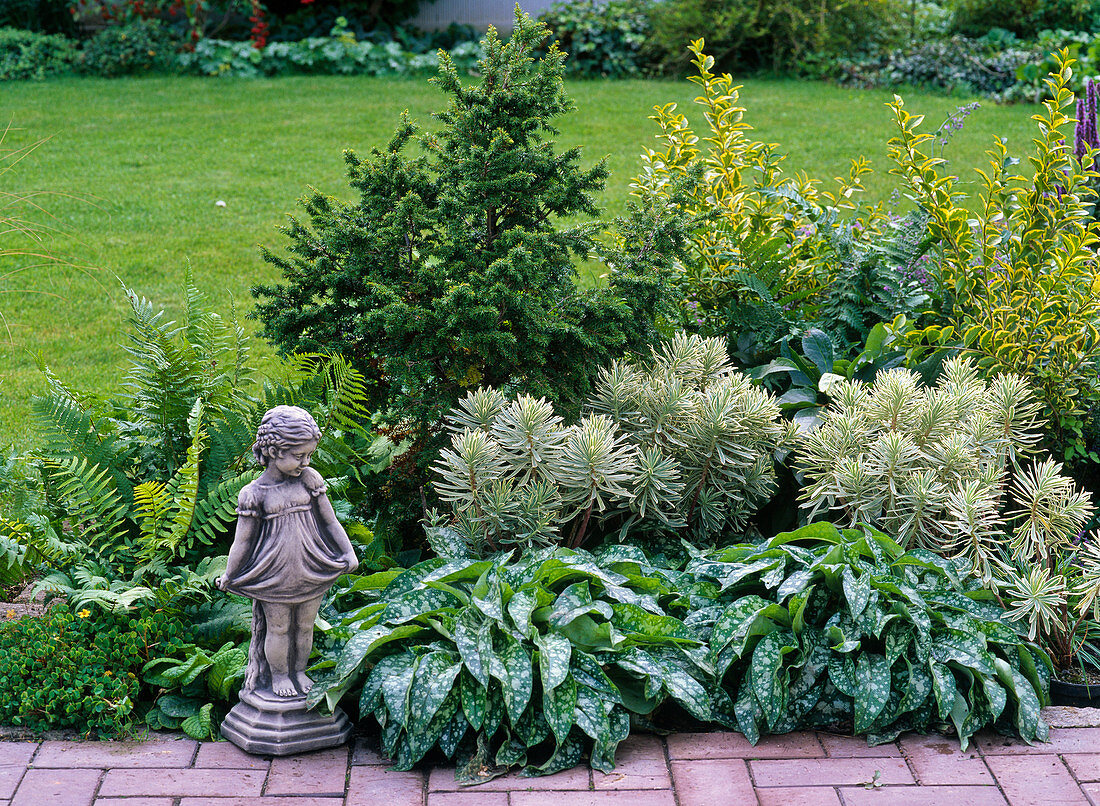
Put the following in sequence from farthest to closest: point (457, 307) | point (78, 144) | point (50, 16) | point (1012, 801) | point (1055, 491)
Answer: point (50, 16)
point (78, 144)
point (457, 307)
point (1055, 491)
point (1012, 801)

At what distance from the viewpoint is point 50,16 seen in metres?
15.6

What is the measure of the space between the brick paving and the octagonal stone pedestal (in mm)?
33

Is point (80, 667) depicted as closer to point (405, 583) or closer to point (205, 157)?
point (405, 583)

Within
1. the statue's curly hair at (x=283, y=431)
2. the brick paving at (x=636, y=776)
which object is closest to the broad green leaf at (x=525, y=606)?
the brick paving at (x=636, y=776)

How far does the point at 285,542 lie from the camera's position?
299cm

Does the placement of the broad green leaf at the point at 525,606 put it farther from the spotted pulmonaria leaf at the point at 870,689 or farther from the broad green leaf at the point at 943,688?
the broad green leaf at the point at 943,688

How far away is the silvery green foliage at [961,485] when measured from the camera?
11.2 ft

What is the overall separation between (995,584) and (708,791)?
1150 mm

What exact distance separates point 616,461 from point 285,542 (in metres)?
1.19

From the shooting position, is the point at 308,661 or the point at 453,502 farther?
the point at 453,502

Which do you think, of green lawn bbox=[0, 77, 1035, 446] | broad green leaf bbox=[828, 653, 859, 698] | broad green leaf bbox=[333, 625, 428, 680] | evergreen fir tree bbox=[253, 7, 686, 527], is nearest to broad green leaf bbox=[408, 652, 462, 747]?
broad green leaf bbox=[333, 625, 428, 680]

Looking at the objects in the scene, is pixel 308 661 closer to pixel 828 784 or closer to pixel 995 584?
pixel 828 784

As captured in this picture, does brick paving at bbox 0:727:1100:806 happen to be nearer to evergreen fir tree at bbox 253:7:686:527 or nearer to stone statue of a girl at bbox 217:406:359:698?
stone statue of a girl at bbox 217:406:359:698

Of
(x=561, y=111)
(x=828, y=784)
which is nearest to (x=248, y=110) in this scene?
(x=561, y=111)
